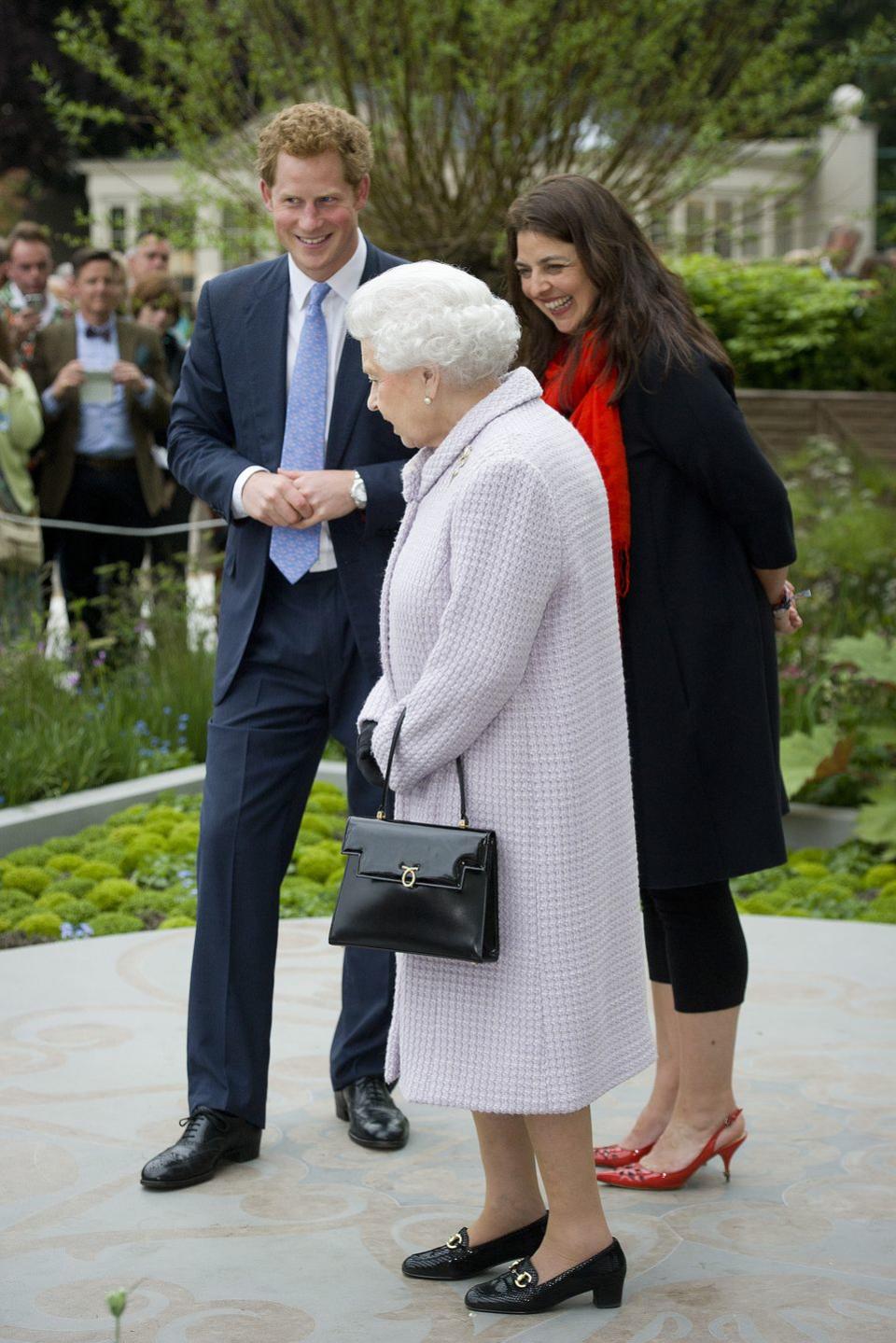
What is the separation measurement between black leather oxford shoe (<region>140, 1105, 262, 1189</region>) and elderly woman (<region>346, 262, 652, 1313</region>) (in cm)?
88

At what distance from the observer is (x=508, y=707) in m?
2.90

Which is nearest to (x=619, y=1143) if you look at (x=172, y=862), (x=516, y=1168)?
(x=516, y=1168)

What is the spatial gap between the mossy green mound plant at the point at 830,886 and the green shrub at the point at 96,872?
214 centimetres

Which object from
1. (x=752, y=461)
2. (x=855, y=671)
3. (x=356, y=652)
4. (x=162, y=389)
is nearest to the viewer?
(x=752, y=461)

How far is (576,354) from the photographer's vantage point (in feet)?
11.7

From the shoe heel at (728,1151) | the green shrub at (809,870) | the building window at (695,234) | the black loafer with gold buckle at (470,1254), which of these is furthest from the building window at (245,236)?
the black loafer with gold buckle at (470,1254)

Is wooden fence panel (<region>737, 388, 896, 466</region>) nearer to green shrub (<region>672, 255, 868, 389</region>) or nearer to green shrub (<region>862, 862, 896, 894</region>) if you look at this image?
green shrub (<region>672, 255, 868, 389</region>)

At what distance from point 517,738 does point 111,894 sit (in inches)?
132

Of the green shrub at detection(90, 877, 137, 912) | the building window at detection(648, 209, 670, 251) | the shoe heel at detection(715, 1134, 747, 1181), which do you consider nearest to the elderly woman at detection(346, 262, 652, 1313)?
→ the shoe heel at detection(715, 1134, 747, 1181)

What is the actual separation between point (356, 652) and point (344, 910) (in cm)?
100

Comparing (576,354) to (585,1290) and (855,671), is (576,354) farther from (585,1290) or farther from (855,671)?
(855,671)

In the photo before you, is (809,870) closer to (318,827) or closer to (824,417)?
(318,827)

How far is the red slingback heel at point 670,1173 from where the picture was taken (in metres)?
3.65

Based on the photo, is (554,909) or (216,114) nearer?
(554,909)
